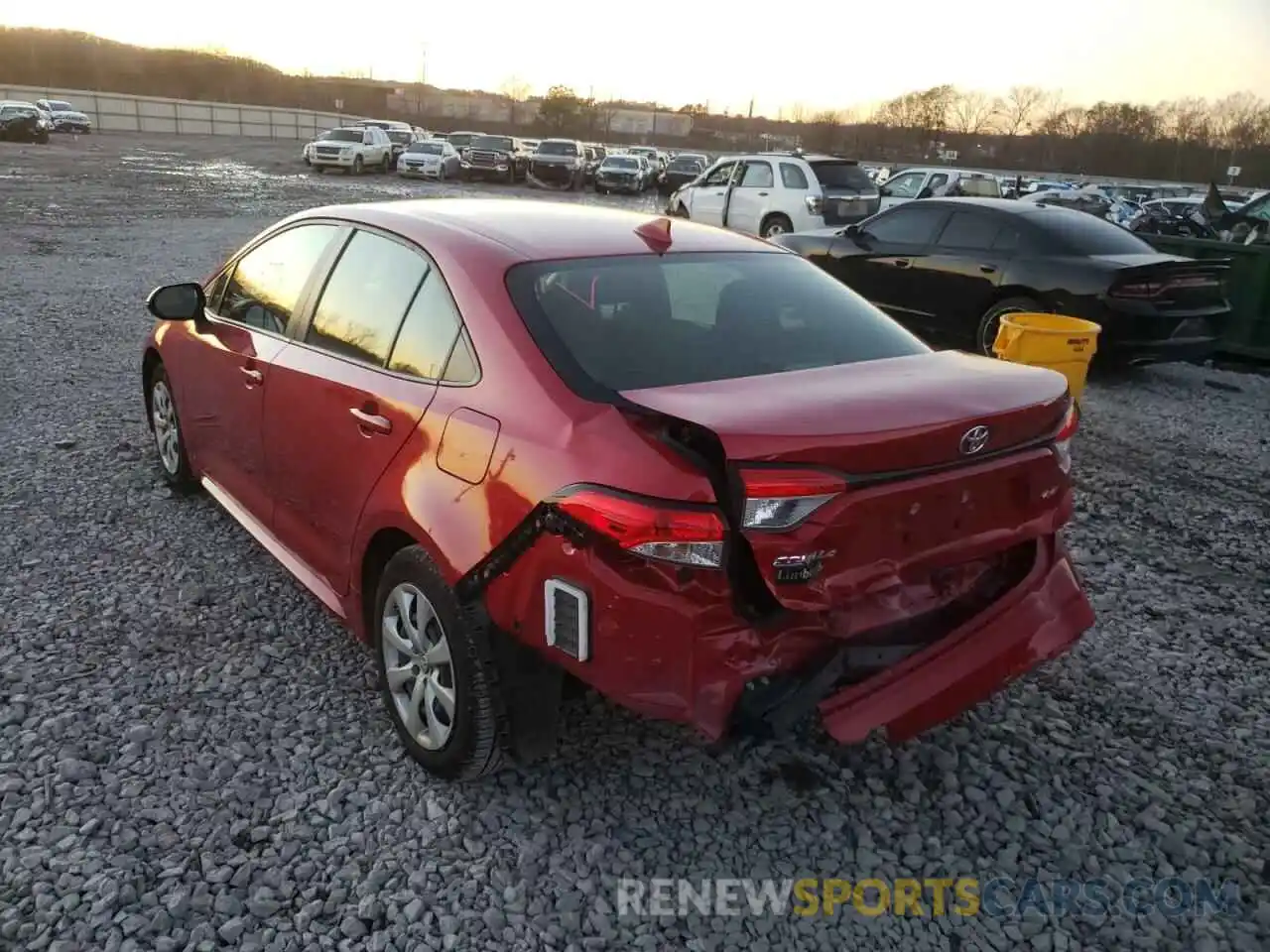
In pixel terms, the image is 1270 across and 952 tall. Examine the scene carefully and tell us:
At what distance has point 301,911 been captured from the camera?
246cm

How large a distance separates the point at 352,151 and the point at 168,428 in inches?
1250

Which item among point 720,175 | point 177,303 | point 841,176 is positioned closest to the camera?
point 177,303

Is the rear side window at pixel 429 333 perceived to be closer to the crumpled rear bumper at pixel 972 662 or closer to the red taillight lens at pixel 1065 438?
the crumpled rear bumper at pixel 972 662

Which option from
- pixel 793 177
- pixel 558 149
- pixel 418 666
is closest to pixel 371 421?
pixel 418 666

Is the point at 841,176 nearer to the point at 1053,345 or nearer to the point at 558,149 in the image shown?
the point at 1053,345

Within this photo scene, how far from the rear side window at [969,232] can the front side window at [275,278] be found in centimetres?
673

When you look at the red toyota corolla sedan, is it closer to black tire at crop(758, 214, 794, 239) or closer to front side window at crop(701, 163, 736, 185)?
black tire at crop(758, 214, 794, 239)

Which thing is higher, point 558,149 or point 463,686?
point 558,149

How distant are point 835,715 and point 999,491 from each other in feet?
2.48

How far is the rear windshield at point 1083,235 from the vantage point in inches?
328

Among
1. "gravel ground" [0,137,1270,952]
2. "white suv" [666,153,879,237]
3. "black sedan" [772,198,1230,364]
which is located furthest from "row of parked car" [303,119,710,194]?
"gravel ground" [0,137,1270,952]

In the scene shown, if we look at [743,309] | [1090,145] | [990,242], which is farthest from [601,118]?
[743,309]

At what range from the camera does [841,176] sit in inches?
653

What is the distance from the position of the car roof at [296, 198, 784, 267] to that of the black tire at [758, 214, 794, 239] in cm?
1280
